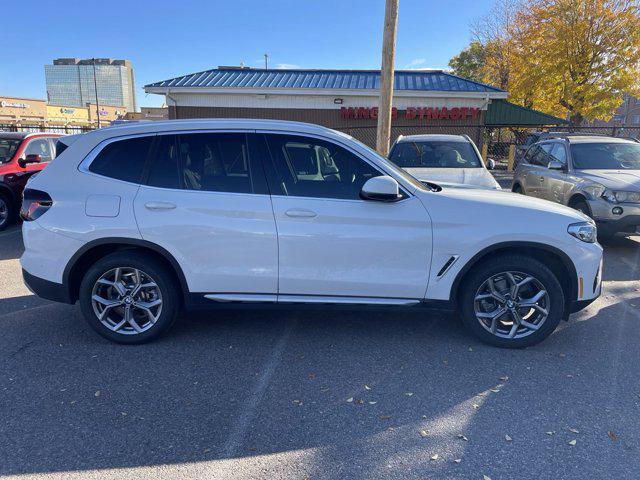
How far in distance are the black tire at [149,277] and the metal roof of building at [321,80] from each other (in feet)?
48.6

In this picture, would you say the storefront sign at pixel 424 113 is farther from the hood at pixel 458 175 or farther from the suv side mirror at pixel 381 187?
the suv side mirror at pixel 381 187

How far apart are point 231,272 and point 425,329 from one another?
1891mm

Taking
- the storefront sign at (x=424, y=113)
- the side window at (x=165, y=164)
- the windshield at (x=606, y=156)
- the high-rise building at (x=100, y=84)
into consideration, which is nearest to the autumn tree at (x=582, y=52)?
the storefront sign at (x=424, y=113)

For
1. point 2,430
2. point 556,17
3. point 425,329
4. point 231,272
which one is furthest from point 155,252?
point 556,17

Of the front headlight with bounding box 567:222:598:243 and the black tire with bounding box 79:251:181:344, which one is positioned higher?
the front headlight with bounding box 567:222:598:243

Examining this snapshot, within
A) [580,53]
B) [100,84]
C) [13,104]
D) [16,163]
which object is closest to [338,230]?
[16,163]

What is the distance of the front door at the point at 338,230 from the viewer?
354 cm

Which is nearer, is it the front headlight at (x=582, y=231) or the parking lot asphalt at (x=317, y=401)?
the parking lot asphalt at (x=317, y=401)

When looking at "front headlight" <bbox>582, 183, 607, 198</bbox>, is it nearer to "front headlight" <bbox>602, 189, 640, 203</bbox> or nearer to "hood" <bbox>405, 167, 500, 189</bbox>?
"front headlight" <bbox>602, 189, 640, 203</bbox>

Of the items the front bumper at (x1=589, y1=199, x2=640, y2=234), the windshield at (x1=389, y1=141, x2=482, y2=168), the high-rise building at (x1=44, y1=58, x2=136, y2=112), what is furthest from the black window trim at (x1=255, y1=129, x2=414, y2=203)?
the high-rise building at (x1=44, y1=58, x2=136, y2=112)

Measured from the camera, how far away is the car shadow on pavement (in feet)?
8.23

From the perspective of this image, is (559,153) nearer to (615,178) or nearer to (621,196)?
(615,178)

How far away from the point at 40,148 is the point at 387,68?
24.1 ft

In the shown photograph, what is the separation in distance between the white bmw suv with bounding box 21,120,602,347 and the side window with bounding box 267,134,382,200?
1cm
